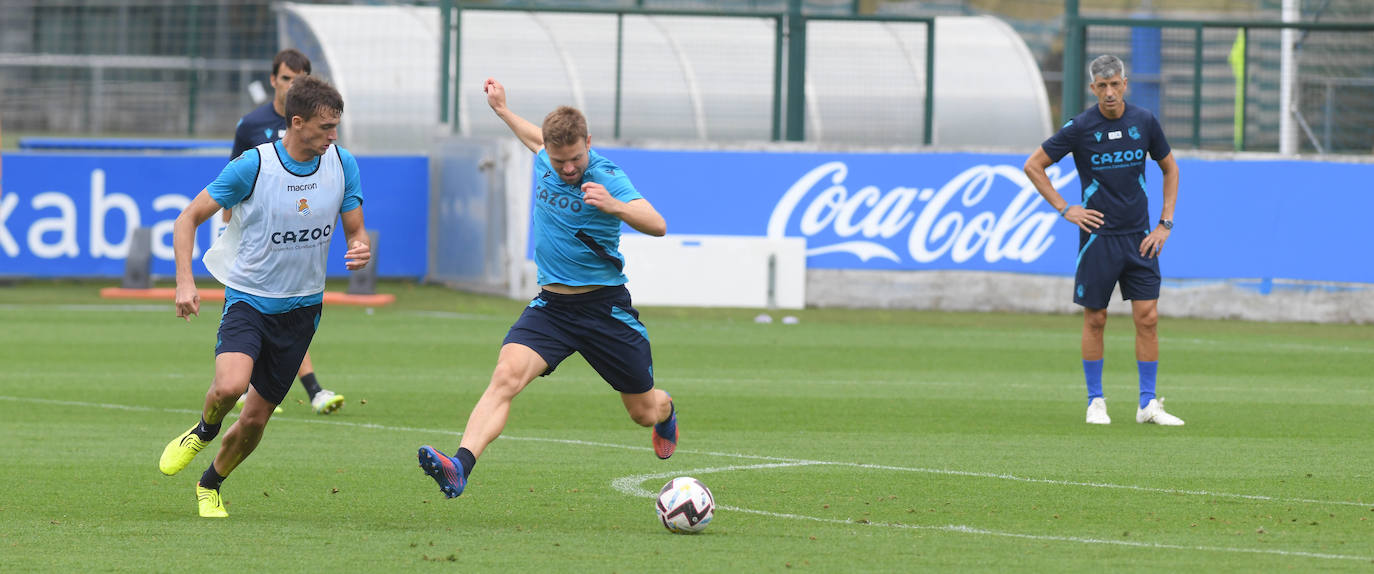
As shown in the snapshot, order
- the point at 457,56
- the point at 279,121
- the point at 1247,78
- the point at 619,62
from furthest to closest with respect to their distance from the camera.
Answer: the point at 619,62 → the point at 457,56 → the point at 1247,78 → the point at 279,121

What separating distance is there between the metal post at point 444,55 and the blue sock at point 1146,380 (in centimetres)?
1136

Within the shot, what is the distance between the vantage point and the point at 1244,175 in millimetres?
18094

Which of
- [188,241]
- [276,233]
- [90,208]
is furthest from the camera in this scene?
[90,208]

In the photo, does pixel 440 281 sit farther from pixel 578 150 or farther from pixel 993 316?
pixel 578 150

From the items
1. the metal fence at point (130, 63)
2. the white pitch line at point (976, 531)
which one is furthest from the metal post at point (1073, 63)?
the metal fence at point (130, 63)

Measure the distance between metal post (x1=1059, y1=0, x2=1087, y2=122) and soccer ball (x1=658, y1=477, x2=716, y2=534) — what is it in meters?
13.1

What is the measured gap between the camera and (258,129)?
417 inches

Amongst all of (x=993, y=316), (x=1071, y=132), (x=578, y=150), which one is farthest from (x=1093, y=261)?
(x=993, y=316)

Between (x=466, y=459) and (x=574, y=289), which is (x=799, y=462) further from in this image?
(x=466, y=459)

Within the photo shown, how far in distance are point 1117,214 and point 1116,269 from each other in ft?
1.05

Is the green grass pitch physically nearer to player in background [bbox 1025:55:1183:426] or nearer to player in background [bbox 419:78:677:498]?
player in background [bbox 1025:55:1183:426]

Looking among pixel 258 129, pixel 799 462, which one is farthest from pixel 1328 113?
pixel 258 129

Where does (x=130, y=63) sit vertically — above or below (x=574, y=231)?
above

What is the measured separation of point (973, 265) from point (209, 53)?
17.2 m
